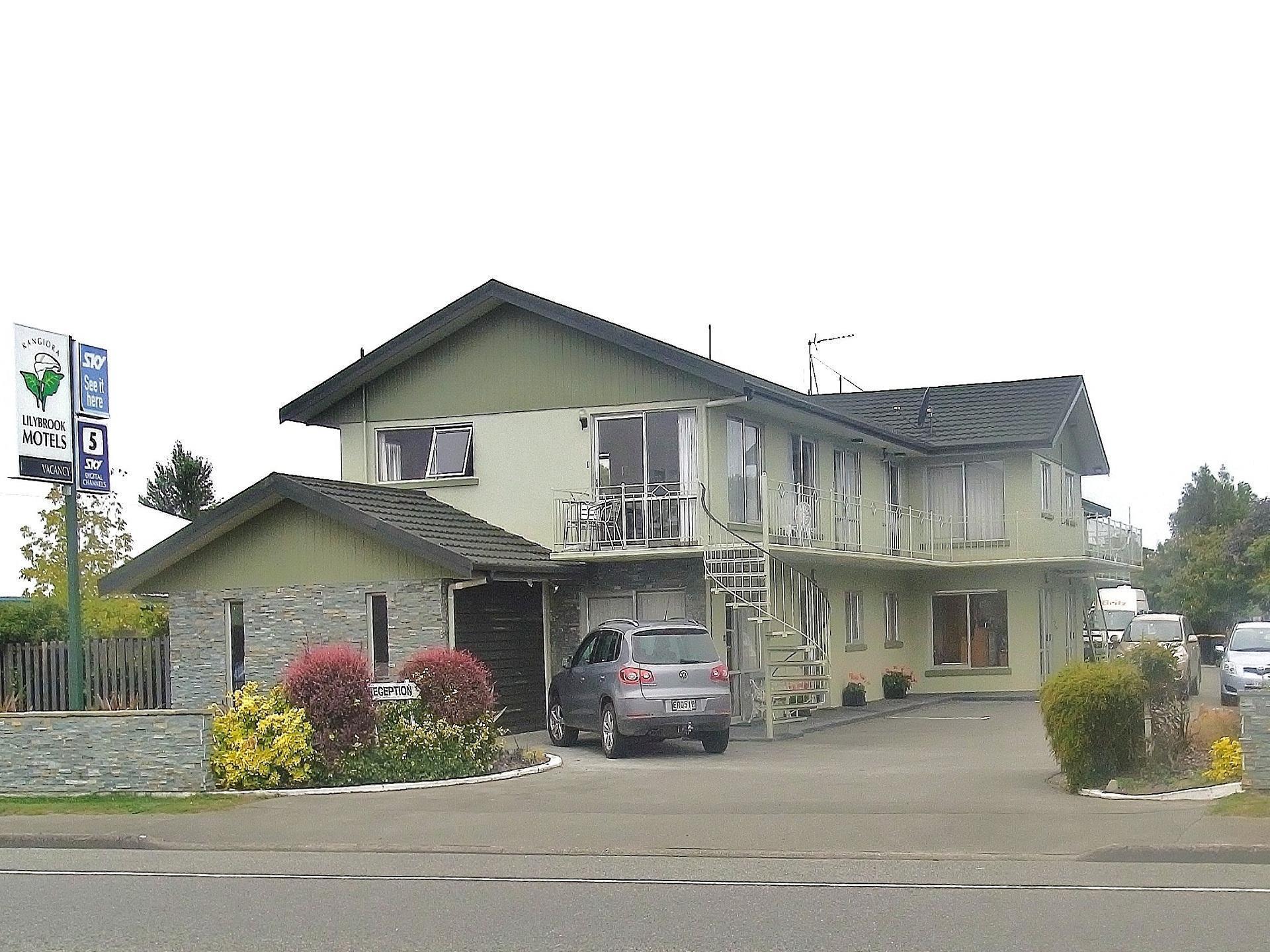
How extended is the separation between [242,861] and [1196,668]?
1144 inches

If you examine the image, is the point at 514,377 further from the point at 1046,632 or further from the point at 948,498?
the point at 1046,632

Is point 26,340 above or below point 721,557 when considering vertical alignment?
above

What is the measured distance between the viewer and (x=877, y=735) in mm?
25922

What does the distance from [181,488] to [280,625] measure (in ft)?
53.9

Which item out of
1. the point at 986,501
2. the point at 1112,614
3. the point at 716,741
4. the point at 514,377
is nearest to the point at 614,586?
the point at 514,377

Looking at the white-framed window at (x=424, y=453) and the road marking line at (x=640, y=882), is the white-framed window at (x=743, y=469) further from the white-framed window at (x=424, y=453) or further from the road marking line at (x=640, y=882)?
the road marking line at (x=640, y=882)

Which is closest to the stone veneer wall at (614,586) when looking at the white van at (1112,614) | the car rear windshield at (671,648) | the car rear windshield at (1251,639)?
the car rear windshield at (671,648)

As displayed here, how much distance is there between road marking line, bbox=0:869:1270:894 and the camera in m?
11.2

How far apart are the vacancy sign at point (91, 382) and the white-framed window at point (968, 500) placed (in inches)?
833

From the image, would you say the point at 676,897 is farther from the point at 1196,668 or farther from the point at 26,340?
the point at 1196,668

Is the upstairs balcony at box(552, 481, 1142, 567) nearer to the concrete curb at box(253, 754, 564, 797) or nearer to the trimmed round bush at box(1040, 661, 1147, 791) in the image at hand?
the concrete curb at box(253, 754, 564, 797)

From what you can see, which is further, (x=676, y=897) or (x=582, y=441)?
(x=582, y=441)

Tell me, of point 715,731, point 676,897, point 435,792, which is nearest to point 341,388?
point 715,731

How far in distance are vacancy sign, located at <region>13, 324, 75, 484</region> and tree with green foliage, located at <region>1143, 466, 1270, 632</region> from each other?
48.9 metres
